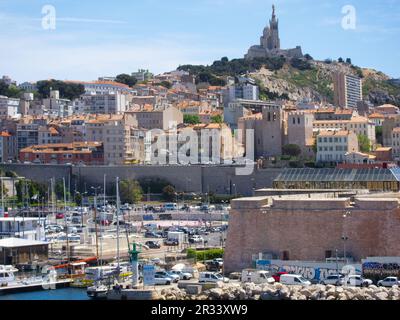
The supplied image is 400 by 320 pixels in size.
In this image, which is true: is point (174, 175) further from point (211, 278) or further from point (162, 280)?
point (211, 278)

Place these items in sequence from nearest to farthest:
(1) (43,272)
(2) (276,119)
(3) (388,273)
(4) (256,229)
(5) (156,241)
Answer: (3) (388,273) < (4) (256,229) < (1) (43,272) < (5) (156,241) < (2) (276,119)

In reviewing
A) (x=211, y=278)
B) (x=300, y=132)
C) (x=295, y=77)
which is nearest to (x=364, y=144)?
(x=300, y=132)

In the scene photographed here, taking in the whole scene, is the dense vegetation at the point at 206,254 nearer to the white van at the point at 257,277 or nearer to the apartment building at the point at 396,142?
the white van at the point at 257,277

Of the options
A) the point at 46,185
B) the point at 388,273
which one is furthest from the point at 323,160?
Answer: the point at 388,273

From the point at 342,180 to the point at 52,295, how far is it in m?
8.94

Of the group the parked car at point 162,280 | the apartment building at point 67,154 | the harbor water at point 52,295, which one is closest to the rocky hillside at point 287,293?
the parked car at point 162,280

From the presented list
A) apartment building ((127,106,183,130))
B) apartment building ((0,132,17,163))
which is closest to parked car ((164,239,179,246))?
apartment building ((0,132,17,163))

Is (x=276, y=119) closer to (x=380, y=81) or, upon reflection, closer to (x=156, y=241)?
(x=156, y=241)

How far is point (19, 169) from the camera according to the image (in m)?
48.7

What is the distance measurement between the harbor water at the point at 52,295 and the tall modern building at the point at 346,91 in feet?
177

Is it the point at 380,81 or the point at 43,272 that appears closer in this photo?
the point at 43,272

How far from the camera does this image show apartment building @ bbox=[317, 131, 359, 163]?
1900 inches

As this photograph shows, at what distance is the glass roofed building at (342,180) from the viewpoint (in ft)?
90.7
